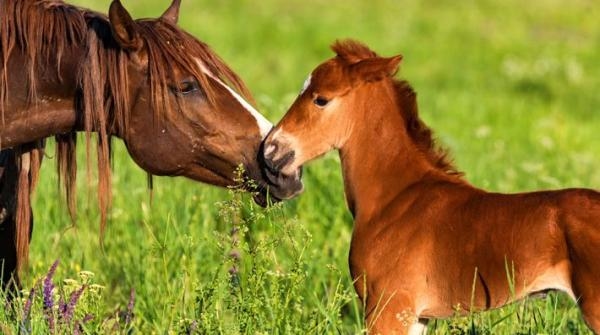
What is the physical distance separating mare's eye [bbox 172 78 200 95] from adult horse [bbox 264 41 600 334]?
1.20 ft

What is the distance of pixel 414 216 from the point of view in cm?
441

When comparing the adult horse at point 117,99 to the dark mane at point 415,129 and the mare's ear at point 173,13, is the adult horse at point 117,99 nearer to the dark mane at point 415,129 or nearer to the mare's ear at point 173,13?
the mare's ear at point 173,13

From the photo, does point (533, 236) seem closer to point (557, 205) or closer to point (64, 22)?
point (557, 205)

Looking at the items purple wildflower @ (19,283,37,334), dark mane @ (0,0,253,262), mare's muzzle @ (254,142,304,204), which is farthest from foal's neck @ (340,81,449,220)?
purple wildflower @ (19,283,37,334)

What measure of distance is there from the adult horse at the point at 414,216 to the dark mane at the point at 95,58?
0.48 meters

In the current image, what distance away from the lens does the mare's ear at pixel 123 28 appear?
14.2 ft

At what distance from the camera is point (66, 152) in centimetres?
478

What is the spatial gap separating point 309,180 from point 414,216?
2921 millimetres

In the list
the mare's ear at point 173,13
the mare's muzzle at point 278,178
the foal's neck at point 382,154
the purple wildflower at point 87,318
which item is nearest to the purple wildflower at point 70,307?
the purple wildflower at point 87,318

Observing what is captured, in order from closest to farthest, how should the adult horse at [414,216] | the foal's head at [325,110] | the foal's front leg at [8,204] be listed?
the adult horse at [414,216]
the foal's head at [325,110]
the foal's front leg at [8,204]

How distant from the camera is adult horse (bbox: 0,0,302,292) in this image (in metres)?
4.46

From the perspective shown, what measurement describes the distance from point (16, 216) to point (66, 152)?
1.10 ft

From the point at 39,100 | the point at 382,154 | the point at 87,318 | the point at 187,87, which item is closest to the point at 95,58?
the point at 39,100

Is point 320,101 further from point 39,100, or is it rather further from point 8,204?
point 8,204
